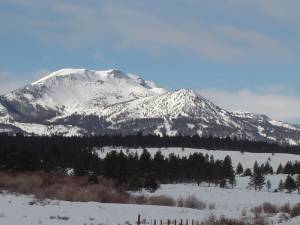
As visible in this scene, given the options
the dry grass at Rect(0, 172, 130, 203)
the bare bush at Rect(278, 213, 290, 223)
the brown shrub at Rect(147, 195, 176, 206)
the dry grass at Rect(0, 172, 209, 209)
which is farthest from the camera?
the brown shrub at Rect(147, 195, 176, 206)

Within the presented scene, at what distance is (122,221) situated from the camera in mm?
31234

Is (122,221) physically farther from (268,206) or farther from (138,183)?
(138,183)

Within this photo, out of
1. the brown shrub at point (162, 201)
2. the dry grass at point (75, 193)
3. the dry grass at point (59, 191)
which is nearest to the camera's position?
the dry grass at point (59, 191)

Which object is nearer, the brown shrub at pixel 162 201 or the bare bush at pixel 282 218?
the bare bush at pixel 282 218

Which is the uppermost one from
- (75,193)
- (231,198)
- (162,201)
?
(75,193)

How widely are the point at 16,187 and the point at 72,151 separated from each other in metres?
108

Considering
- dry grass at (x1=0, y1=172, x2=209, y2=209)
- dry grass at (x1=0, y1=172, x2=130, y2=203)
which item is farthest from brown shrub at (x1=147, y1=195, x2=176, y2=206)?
dry grass at (x1=0, y1=172, x2=130, y2=203)

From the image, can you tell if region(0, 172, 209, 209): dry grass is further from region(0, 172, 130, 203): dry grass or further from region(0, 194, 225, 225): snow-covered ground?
region(0, 194, 225, 225): snow-covered ground

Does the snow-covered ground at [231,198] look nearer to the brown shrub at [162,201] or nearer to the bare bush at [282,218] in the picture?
the brown shrub at [162,201]

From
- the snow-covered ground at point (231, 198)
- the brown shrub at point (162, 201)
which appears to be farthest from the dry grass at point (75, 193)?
the snow-covered ground at point (231, 198)

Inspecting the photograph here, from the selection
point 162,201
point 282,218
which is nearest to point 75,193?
point 162,201

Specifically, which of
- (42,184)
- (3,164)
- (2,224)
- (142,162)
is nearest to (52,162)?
(142,162)

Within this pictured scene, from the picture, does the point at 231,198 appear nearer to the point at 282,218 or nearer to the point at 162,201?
the point at 162,201

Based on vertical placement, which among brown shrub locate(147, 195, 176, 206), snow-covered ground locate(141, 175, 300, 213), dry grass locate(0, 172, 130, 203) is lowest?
snow-covered ground locate(141, 175, 300, 213)
